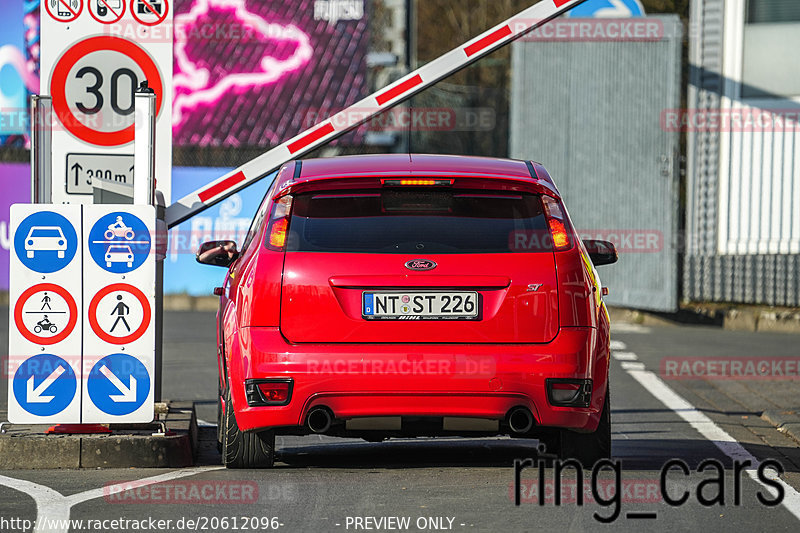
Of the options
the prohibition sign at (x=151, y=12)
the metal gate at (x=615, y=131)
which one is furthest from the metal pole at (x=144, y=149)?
the metal gate at (x=615, y=131)

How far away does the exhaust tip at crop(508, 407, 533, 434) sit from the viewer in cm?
714

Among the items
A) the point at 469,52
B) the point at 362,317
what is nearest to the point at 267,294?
the point at 362,317

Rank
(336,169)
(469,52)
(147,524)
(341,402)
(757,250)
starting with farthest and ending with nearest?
(757,250) < (469,52) < (336,169) < (341,402) < (147,524)

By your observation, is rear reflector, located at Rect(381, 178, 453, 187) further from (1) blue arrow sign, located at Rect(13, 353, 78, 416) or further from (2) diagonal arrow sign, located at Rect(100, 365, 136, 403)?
(1) blue arrow sign, located at Rect(13, 353, 78, 416)

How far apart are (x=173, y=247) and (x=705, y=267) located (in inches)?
294

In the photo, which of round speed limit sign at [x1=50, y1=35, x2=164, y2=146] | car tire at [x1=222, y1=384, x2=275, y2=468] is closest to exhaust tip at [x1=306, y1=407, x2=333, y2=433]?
car tire at [x1=222, y1=384, x2=275, y2=468]

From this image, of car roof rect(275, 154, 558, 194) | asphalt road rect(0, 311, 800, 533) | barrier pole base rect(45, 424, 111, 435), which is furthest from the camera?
barrier pole base rect(45, 424, 111, 435)

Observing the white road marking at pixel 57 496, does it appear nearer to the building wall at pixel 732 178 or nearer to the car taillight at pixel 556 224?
the car taillight at pixel 556 224

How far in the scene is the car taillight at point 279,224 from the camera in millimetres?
7285

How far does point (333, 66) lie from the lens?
76.4ft

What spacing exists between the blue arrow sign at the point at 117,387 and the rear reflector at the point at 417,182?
1640mm

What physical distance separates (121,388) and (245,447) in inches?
29.5

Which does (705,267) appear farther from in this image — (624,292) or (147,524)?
(147,524)

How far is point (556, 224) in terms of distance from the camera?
736cm
